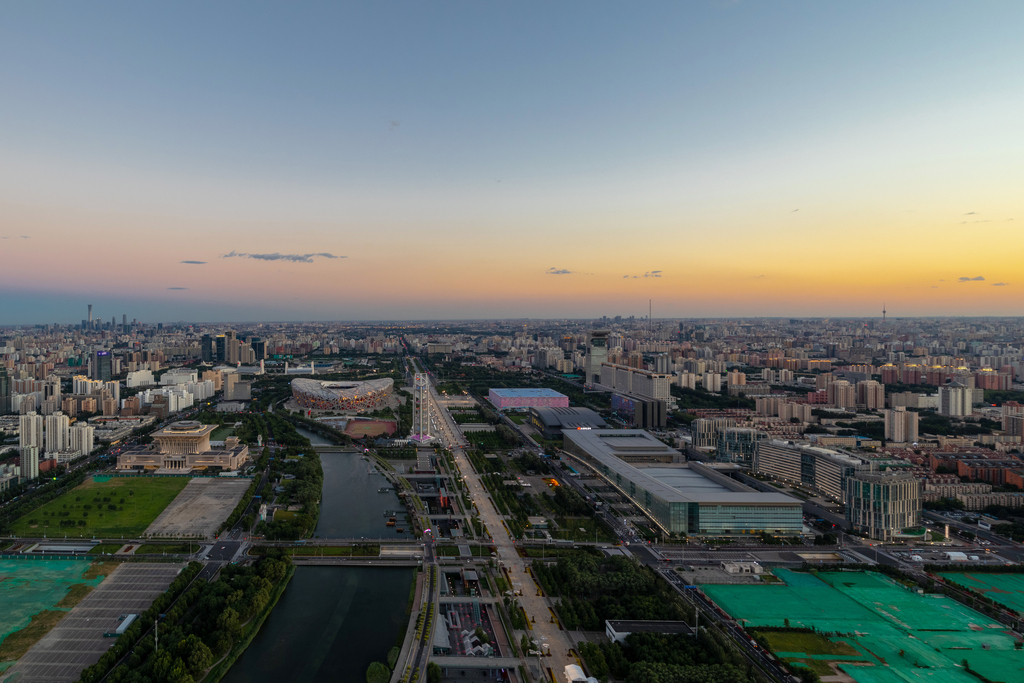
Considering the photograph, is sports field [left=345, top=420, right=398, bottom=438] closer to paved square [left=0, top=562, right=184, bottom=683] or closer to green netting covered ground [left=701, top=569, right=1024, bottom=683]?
paved square [left=0, top=562, right=184, bottom=683]

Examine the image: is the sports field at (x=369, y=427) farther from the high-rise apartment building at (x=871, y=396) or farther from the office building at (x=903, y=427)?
the high-rise apartment building at (x=871, y=396)

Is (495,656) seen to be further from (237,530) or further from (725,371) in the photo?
(725,371)

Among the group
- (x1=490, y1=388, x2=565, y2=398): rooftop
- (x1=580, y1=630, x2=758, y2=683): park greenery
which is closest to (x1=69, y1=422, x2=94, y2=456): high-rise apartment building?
(x1=490, y1=388, x2=565, y2=398): rooftop

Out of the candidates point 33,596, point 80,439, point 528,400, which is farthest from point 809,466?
point 80,439

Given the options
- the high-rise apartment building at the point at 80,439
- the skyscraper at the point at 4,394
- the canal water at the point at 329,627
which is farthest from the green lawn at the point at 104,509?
the skyscraper at the point at 4,394

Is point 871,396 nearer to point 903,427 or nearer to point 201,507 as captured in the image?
point 903,427
